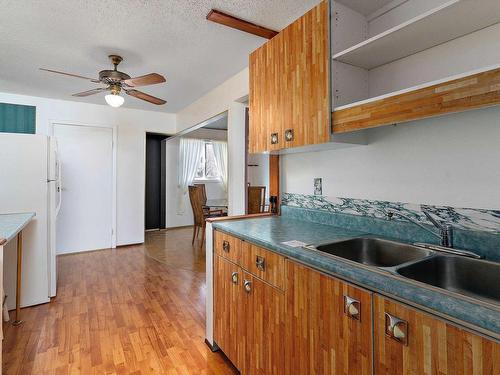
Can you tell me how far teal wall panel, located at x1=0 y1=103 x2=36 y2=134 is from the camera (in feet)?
12.3

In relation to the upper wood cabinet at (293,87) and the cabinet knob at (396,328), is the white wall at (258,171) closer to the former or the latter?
the upper wood cabinet at (293,87)

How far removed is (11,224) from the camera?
6.65 feet

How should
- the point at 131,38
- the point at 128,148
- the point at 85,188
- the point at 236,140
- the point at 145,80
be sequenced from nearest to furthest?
the point at 131,38, the point at 145,80, the point at 236,140, the point at 85,188, the point at 128,148

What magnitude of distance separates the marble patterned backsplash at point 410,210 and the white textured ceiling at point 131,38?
4.50 feet

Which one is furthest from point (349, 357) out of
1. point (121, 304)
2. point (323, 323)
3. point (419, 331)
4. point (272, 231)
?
point (121, 304)

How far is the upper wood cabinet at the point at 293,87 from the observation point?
1.45 metres

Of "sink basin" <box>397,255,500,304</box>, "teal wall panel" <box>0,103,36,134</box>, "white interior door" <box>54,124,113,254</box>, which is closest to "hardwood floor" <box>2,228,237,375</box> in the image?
"white interior door" <box>54,124,113,254</box>

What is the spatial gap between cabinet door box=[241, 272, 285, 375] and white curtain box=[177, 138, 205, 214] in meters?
4.71

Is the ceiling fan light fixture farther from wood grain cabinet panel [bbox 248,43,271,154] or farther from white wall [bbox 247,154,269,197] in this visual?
white wall [bbox 247,154,269,197]

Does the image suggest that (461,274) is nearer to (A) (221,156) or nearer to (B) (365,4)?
(B) (365,4)

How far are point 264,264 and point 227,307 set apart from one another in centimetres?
54

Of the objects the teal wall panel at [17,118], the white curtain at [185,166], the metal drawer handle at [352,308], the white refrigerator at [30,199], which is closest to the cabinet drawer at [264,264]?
the metal drawer handle at [352,308]

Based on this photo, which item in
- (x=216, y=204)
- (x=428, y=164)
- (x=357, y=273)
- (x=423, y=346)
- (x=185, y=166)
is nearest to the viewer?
(x=423, y=346)

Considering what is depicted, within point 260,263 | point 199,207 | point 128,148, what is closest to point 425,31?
point 260,263
